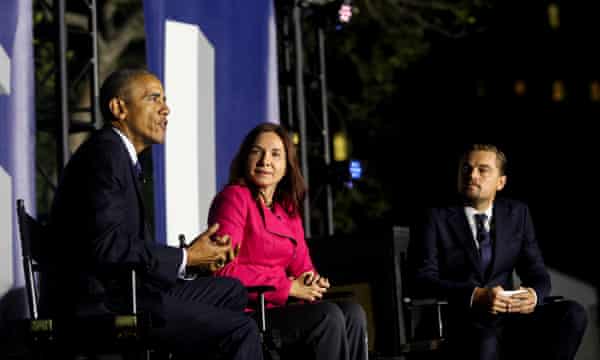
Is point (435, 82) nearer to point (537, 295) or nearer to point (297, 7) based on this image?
point (297, 7)

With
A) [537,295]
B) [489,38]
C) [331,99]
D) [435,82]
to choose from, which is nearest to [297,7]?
[537,295]

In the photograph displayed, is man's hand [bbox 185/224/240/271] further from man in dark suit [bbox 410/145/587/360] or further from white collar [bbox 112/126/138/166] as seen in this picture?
man in dark suit [bbox 410/145/587/360]

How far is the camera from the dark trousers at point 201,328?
3533mm

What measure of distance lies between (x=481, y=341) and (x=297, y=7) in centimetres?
384

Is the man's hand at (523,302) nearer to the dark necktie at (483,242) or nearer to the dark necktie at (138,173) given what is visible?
the dark necktie at (483,242)

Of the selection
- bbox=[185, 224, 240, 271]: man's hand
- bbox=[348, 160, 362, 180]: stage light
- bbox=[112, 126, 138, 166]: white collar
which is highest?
bbox=[348, 160, 362, 180]: stage light

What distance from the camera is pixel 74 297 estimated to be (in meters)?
3.41

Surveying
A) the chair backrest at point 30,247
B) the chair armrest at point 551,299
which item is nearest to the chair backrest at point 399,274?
the chair armrest at point 551,299

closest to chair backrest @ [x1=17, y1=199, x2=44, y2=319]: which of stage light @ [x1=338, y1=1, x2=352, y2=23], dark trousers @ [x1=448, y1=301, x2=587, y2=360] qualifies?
dark trousers @ [x1=448, y1=301, x2=587, y2=360]

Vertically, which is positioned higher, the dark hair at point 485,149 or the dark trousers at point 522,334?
the dark hair at point 485,149

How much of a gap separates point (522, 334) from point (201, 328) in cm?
195

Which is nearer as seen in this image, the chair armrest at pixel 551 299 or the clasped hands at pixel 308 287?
the clasped hands at pixel 308 287

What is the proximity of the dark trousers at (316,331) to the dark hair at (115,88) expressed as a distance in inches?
45.0

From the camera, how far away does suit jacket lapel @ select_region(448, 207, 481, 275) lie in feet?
16.2
